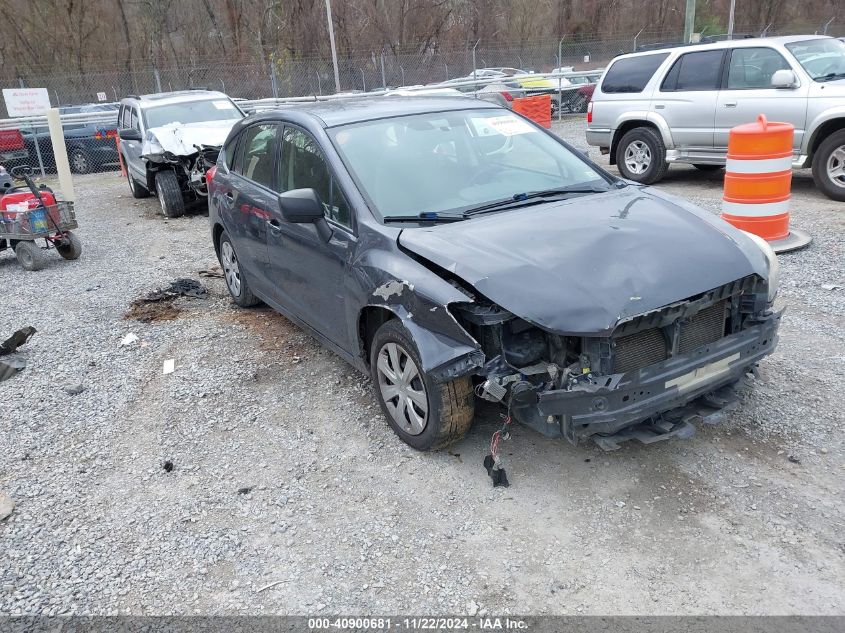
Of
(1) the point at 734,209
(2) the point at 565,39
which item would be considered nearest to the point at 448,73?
(2) the point at 565,39

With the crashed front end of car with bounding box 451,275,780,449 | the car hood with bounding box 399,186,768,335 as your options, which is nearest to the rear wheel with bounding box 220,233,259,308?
the car hood with bounding box 399,186,768,335

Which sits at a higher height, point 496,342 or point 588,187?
point 588,187

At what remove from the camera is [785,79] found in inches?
342

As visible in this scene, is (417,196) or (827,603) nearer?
(827,603)

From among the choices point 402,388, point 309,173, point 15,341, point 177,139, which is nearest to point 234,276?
point 15,341

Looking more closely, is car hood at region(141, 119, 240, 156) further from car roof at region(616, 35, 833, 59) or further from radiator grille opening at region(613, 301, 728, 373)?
radiator grille opening at region(613, 301, 728, 373)

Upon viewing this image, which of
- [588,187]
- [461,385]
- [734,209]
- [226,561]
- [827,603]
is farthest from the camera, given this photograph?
[734,209]

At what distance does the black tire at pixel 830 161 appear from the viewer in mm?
8398

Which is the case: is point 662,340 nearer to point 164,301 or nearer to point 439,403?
point 439,403

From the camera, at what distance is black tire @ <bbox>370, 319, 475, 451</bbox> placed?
3477 mm

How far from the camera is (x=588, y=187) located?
172 inches

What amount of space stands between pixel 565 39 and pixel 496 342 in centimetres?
4154

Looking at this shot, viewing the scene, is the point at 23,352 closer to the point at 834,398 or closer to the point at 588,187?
the point at 588,187

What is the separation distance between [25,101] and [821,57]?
59.2 ft
